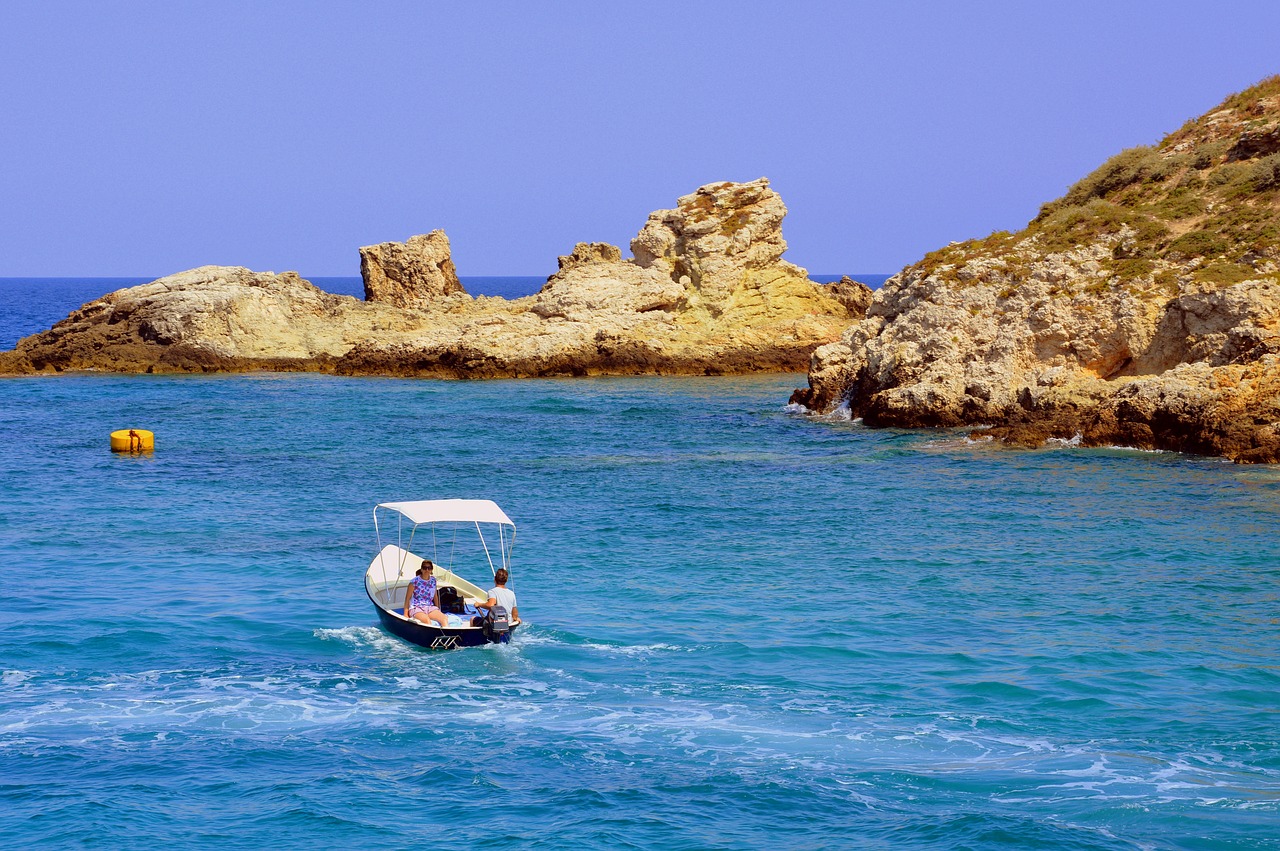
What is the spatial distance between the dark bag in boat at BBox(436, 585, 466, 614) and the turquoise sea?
1023 mm

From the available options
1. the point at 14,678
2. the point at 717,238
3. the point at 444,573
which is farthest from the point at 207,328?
the point at 14,678

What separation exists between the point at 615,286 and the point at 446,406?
1932cm

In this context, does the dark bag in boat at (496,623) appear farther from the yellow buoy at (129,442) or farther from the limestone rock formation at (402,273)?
the limestone rock formation at (402,273)

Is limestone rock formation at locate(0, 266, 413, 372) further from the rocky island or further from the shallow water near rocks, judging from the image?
the shallow water near rocks

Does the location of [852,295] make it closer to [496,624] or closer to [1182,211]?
[1182,211]

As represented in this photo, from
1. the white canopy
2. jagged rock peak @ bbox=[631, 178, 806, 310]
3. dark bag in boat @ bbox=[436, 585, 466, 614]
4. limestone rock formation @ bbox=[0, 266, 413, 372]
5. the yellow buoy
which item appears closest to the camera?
dark bag in boat @ bbox=[436, 585, 466, 614]

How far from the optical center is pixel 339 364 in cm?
6962

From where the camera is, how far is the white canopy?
20.7 m

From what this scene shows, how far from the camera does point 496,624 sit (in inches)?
747

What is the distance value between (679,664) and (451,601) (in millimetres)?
3892

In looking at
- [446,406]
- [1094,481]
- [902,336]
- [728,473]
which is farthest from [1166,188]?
[446,406]

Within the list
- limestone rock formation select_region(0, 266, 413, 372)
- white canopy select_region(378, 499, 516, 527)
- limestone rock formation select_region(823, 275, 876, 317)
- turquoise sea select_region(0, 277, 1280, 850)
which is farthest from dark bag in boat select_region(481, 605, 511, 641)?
limestone rock formation select_region(823, 275, 876, 317)

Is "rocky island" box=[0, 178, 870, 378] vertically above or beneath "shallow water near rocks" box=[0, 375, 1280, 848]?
above

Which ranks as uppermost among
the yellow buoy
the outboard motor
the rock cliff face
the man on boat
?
the rock cliff face
